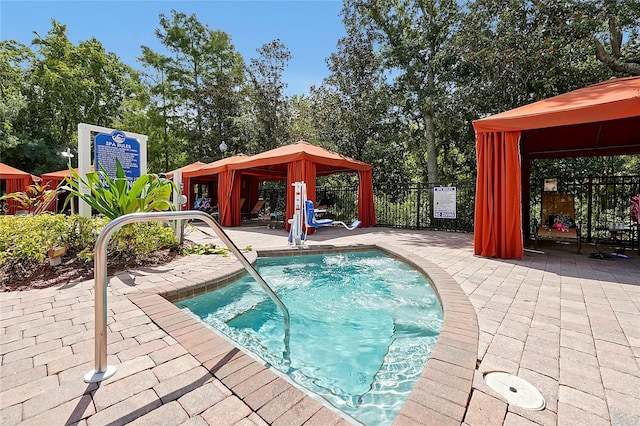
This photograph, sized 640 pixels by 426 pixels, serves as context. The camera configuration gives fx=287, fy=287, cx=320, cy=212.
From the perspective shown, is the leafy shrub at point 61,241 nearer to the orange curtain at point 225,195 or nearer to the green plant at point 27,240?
the green plant at point 27,240

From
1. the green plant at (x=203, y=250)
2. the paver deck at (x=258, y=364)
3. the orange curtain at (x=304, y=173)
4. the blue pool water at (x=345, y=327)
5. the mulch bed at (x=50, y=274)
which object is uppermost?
the orange curtain at (x=304, y=173)

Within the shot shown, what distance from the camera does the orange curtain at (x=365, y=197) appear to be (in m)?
10.2

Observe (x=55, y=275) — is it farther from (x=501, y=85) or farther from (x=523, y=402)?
(x=501, y=85)

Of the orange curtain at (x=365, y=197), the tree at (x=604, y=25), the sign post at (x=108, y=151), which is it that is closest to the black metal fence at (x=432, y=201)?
the orange curtain at (x=365, y=197)

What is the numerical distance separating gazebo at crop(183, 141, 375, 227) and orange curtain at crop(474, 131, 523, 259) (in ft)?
14.4

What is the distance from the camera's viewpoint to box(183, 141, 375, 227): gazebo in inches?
323

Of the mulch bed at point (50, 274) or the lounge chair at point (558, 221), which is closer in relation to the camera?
the mulch bed at point (50, 274)

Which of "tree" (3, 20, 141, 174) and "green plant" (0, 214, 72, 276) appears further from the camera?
"tree" (3, 20, 141, 174)

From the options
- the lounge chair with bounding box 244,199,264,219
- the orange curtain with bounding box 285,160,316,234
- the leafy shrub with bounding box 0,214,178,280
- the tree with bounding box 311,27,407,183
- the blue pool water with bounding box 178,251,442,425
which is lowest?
the blue pool water with bounding box 178,251,442,425

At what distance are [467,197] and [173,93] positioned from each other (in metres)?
20.3

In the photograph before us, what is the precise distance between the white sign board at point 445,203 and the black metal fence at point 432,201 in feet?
2.24

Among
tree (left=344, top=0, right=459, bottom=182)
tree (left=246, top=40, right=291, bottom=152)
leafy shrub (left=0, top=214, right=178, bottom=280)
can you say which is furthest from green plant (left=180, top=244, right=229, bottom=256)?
tree (left=246, top=40, right=291, bottom=152)

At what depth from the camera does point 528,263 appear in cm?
465

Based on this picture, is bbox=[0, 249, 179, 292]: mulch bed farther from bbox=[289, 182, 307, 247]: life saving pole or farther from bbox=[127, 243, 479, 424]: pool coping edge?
bbox=[289, 182, 307, 247]: life saving pole
